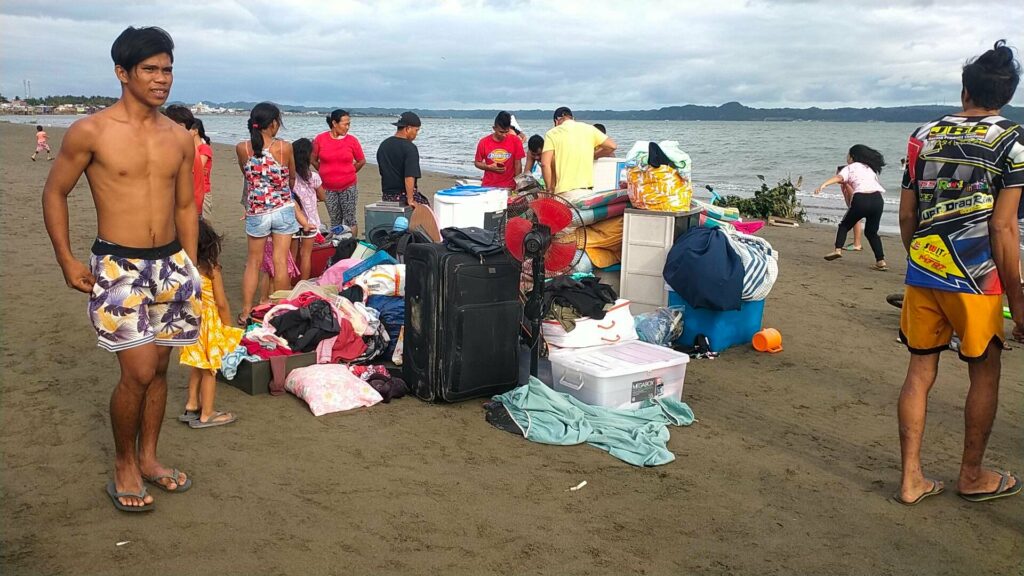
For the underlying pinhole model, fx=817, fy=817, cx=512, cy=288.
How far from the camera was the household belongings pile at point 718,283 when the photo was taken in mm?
6391

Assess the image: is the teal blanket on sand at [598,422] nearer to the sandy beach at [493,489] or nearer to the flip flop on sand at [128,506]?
the sandy beach at [493,489]

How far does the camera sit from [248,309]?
7.12 meters

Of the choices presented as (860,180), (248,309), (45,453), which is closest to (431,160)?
(860,180)

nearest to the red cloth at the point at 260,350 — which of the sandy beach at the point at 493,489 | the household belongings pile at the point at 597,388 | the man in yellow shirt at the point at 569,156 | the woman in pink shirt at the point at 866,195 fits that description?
the sandy beach at the point at 493,489

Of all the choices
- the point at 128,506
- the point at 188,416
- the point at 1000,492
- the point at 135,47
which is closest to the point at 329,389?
the point at 188,416

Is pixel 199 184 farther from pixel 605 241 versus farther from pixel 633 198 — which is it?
pixel 633 198

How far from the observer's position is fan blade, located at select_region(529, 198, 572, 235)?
5309 millimetres

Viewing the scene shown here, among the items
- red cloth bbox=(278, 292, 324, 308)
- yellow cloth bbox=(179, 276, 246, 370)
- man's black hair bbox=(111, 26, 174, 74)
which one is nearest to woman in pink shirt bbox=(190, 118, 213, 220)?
red cloth bbox=(278, 292, 324, 308)

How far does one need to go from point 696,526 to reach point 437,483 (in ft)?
4.26

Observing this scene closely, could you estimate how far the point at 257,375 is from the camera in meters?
5.43

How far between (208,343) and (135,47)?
1.81 metres

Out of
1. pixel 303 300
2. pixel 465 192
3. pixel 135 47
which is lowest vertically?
pixel 303 300

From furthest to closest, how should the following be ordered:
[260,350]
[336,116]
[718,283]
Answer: [336,116] < [718,283] < [260,350]

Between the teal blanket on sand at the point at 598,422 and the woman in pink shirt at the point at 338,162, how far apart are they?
15.9 ft
